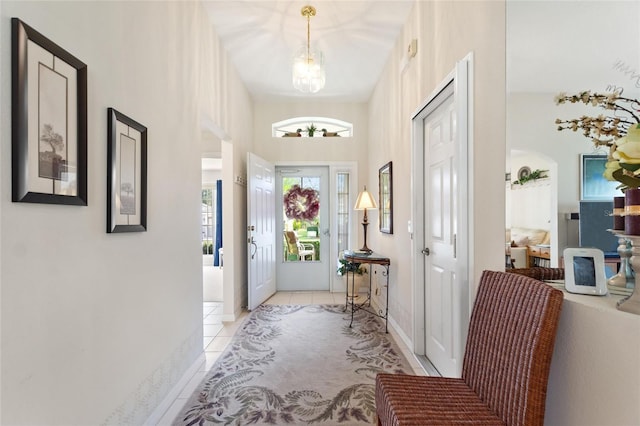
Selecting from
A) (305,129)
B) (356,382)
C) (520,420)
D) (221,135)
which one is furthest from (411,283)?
(305,129)

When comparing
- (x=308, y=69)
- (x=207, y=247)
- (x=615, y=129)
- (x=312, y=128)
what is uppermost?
(x=312, y=128)

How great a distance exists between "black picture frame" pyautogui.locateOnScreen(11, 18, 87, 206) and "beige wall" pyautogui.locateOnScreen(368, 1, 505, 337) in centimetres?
185

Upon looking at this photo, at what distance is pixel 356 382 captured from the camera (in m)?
2.39

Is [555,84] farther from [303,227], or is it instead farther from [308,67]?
[303,227]

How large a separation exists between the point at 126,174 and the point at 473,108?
1.87 metres

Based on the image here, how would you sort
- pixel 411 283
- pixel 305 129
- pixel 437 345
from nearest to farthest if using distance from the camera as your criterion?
pixel 437 345 → pixel 411 283 → pixel 305 129

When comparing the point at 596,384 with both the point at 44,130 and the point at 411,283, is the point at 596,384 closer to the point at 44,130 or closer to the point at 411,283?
the point at 411,283

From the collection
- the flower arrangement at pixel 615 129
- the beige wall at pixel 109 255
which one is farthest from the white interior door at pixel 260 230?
the flower arrangement at pixel 615 129

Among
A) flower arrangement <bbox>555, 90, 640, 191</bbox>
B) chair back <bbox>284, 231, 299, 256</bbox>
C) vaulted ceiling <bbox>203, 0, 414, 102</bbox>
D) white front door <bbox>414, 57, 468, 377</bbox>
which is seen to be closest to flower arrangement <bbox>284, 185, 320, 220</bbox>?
chair back <bbox>284, 231, 299, 256</bbox>

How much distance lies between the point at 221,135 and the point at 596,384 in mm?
3441

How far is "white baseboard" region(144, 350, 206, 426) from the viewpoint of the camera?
1.88 meters

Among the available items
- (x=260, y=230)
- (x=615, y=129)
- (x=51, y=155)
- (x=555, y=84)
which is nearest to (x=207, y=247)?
(x=260, y=230)

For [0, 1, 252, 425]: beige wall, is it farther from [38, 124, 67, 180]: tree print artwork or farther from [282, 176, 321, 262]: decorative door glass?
[282, 176, 321, 262]: decorative door glass

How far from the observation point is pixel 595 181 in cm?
111
